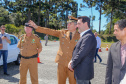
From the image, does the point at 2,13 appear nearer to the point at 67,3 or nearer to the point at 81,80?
the point at 67,3

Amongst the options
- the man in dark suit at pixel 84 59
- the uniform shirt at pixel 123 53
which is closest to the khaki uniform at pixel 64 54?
the man in dark suit at pixel 84 59

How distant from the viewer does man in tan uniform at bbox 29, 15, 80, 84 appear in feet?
12.5

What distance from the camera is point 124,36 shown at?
2.40m

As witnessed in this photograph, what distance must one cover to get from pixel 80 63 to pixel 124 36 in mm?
877

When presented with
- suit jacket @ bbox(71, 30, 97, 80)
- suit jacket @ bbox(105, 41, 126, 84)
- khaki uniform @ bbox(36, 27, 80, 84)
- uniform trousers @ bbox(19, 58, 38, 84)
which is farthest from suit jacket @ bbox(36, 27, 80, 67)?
suit jacket @ bbox(105, 41, 126, 84)

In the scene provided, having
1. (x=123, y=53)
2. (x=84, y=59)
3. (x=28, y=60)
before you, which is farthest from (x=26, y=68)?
(x=123, y=53)

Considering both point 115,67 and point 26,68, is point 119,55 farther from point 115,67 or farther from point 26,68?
point 26,68

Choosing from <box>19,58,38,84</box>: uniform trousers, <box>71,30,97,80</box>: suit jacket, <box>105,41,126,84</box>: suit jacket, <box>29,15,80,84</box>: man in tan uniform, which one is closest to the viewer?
<box>105,41,126,84</box>: suit jacket

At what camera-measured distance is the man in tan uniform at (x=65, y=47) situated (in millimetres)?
3796

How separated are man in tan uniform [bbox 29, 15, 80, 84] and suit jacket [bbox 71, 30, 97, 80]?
102cm

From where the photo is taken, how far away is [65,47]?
3.91 metres

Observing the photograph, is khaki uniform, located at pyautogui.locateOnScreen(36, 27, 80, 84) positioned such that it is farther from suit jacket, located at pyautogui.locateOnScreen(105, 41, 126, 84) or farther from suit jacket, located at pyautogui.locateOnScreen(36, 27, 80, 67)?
suit jacket, located at pyautogui.locateOnScreen(105, 41, 126, 84)

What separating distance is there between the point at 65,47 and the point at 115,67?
169cm

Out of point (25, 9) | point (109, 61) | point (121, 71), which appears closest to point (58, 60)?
point (109, 61)
